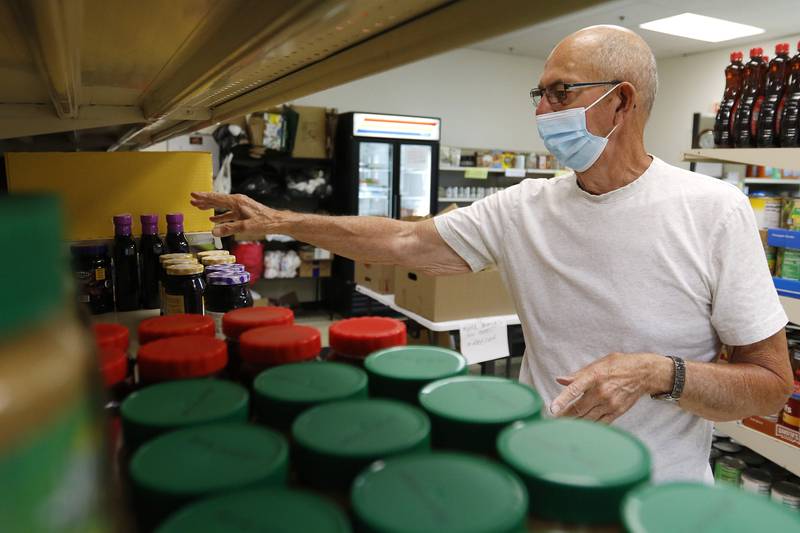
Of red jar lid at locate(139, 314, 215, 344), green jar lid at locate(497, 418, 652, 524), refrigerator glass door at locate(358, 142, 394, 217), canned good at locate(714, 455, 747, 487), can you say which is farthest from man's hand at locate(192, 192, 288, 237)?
refrigerator glass door at locate(358, 142, 394, 217)

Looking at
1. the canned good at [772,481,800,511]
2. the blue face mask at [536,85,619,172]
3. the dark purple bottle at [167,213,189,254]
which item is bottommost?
the canned good at [772,481,800,511]

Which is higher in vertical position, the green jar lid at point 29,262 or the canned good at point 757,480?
the green jar lid at point 29,262

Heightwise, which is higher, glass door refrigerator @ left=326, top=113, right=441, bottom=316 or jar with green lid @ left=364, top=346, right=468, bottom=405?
glass door refrigerator @ left=326, top=113, right=441, bottom=316

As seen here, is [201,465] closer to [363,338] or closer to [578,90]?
[363,338]

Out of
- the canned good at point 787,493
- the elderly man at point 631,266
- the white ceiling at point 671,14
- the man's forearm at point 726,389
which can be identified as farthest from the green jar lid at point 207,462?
the white ceiling at point 671,14

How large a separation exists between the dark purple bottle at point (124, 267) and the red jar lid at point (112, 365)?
1.02m

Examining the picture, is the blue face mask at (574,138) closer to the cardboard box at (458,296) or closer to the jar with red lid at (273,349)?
the jar with red lid at (273,349)

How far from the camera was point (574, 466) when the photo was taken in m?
0.53

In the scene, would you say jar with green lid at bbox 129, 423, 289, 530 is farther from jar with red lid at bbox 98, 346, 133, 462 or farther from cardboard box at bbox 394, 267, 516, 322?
cardboard box at bbox 394, 267, 516, 322

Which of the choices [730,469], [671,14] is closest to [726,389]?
[730,469]

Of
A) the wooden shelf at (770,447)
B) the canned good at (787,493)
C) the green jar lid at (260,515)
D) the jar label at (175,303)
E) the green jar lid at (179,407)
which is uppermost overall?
the green jar lid at (179,407)

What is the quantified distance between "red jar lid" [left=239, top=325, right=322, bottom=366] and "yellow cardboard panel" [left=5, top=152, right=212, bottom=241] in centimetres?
132

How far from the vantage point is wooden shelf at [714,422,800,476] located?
8.07 feet

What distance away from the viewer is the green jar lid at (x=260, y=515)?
1.47ft
